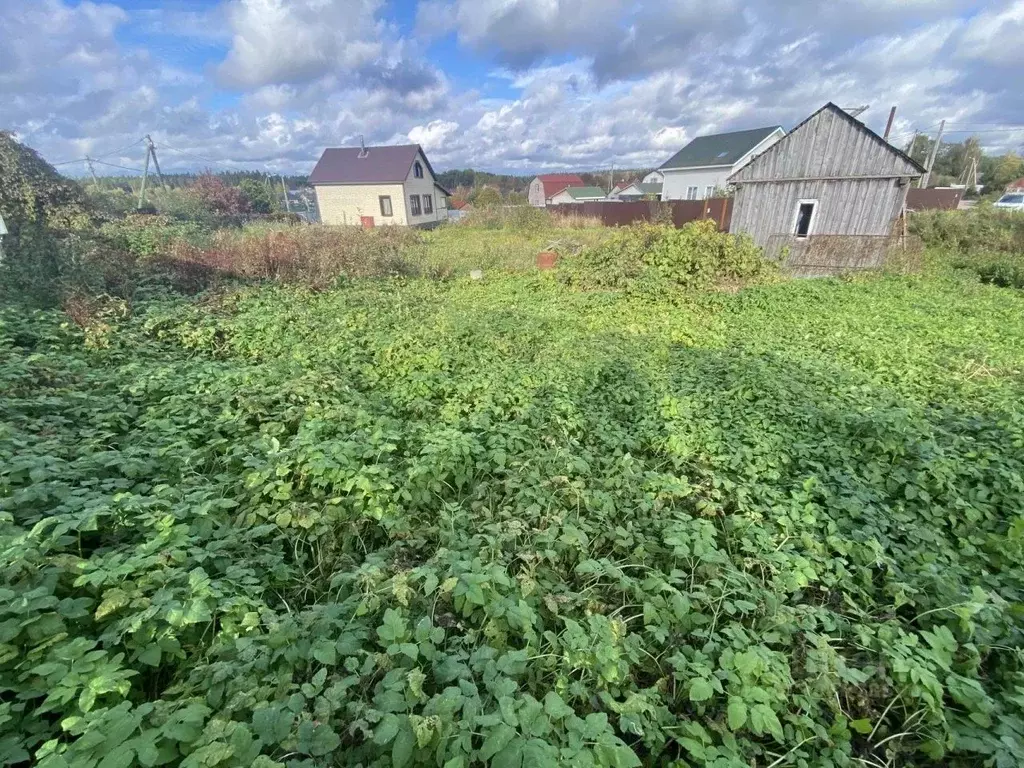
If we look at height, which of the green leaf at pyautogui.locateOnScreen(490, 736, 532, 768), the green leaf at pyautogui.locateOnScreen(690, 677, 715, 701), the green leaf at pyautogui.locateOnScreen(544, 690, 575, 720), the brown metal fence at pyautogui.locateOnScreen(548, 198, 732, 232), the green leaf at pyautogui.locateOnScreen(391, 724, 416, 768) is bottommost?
the green leaf at pyautogui.locateOnScreen(690, 677, 715, 701)

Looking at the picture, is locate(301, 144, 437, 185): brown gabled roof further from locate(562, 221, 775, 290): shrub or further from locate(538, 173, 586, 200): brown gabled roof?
locate(538, 173, 586, 200): brown gabled roof

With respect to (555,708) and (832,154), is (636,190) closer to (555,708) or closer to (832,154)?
(832,154)

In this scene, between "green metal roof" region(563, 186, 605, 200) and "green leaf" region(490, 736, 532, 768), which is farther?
"green metal roof" region(563, 186, 605, 200)

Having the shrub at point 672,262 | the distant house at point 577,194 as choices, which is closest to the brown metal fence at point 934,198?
the shrub at point 672,262

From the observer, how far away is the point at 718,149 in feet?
104

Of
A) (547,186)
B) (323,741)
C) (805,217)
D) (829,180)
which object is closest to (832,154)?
(829,180)

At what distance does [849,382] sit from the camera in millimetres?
5066

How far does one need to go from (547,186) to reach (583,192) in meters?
6.72

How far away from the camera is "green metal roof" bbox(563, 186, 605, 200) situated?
5422cm

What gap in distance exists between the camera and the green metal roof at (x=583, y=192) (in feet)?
178

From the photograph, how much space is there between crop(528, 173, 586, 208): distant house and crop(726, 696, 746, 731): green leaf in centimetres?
6093

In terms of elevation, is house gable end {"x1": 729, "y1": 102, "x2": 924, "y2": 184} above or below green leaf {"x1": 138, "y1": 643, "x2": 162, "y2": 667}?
above

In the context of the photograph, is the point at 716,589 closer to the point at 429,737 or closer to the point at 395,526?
the point at 429,737

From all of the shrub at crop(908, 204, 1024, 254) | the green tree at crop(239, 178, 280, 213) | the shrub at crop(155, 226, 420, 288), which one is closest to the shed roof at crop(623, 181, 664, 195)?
the shrub at crop(908, 204, 1024, 254)
